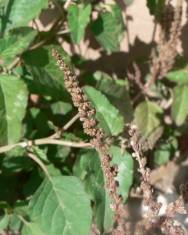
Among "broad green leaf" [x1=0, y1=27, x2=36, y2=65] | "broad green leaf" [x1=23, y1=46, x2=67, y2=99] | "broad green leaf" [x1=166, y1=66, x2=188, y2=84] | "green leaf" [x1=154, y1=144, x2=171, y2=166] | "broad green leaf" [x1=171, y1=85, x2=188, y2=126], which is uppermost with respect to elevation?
"broad green leaf" [x1=0, y1=27, x2=36, y2=65]

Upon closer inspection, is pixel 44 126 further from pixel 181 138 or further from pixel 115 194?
pixel 115 194

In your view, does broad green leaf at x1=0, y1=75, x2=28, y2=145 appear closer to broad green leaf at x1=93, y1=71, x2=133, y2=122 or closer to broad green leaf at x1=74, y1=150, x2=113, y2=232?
broad green leaf at x1=74, y1=150, x2=113, y2=232

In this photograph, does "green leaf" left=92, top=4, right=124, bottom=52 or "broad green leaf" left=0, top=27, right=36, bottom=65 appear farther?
"green leaf" left=92, top=4, right=124, bottom=52

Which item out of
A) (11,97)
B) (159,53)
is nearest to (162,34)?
(159,53)

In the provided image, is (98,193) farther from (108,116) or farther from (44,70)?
(44,70)

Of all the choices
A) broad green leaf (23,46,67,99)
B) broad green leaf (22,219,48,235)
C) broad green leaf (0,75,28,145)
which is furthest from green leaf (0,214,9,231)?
broad green leaf (23,46,67,99)

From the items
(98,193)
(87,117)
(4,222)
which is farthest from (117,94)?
(87,117)
